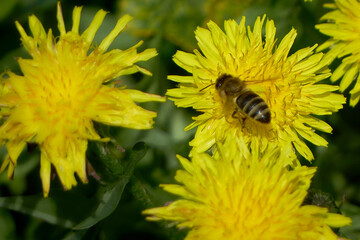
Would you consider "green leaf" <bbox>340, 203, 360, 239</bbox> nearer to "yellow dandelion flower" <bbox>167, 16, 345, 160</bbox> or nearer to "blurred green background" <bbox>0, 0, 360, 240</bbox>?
"blurred green background" <bbox>0, 0, 360, 240</bbox>

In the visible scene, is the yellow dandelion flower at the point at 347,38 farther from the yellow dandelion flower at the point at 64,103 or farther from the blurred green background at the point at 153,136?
the yellow dandelion flower at the point at 64,103

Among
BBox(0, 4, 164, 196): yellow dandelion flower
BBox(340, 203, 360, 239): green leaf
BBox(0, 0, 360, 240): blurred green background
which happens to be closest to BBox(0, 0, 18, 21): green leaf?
BBox(0, 0, 360, 240): blurred green background

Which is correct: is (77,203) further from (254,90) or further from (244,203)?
Result: (254,90)

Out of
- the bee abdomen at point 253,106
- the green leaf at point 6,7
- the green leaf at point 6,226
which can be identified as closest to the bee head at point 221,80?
the bee abdomen at point 253,106

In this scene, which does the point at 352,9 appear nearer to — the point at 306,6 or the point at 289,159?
the point at 306,6

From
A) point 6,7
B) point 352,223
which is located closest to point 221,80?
point 352,223
